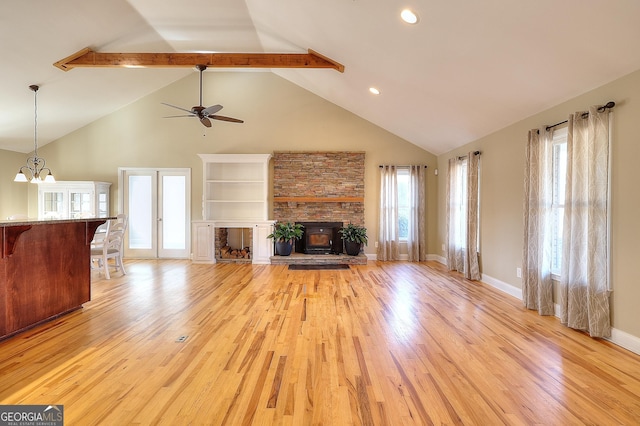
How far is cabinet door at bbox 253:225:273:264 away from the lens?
688 cm

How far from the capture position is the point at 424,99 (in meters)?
4.84

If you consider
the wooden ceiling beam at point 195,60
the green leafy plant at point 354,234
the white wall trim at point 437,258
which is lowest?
the white wall trim at point 437,258

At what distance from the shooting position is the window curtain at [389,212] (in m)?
7.16

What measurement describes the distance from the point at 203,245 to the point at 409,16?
5862mm

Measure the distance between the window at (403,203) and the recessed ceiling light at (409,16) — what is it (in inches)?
169

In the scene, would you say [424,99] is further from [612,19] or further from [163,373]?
[163,373]

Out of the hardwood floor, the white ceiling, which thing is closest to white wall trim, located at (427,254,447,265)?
the white ceiling

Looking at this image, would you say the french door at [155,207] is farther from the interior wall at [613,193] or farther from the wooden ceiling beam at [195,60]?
the interior wall at [613,193]

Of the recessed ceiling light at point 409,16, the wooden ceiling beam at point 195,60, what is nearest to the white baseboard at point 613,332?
the recessed ceiling light at point 409,16

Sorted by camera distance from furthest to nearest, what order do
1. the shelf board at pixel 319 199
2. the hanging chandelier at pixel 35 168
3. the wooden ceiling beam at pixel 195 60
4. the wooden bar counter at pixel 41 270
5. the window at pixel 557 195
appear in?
the shelf board at pixel 319 199
the wooden ceiling beam at pixel 195 60
the hanging chandelier at pixel 35 168
the window at pixel 557 195
the wooden bar counter at pixel 41 270

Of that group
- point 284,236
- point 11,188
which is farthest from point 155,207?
point 284,236

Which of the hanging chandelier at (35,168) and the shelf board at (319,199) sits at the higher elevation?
the hanging chandelier at (35,168)

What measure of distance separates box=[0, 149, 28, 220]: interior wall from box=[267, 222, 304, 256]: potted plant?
5824 millimetres

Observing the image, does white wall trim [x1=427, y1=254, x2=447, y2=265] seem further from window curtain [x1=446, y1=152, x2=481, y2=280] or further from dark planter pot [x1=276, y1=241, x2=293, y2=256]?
dark planter pot [x1=276, y1=241, x2=293, y2=256]
